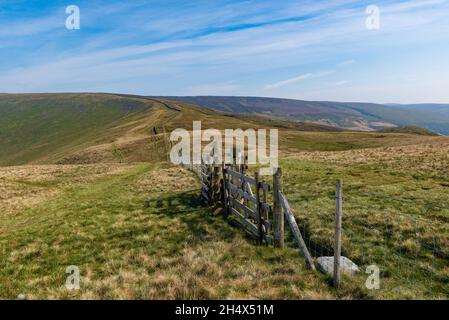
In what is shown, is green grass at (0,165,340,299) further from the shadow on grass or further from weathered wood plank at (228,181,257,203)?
weathered wood plank at (228,181,257,203)

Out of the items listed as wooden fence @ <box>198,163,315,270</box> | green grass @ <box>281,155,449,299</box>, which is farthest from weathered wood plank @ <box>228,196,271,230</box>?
green grass @ <box>281,155,449,299</box>

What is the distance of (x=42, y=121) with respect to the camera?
186 meters

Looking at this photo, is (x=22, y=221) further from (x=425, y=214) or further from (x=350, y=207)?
(x=425, y=214)

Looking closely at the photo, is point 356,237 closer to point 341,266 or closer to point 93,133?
point 341,266

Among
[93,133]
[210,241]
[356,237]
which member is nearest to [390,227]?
[356,237]

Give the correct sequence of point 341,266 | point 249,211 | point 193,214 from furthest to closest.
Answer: point 193,214 → point 249,211 → point 341,266

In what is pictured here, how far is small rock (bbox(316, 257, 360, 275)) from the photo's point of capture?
9.12m

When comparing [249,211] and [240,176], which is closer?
[249,211]

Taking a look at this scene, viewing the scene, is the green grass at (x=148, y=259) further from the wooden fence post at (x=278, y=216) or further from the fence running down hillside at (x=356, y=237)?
the fence running down hillside at (x=356, y=237)

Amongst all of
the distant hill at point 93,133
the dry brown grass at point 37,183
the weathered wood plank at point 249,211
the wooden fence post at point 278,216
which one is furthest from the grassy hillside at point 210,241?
the distant hill at point 93,133

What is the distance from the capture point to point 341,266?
9.41 m

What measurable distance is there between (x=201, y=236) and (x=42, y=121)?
7912 inches

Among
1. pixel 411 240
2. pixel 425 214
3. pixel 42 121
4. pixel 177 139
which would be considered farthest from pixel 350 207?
pixel 42 121

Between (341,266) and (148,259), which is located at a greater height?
(341,266)
